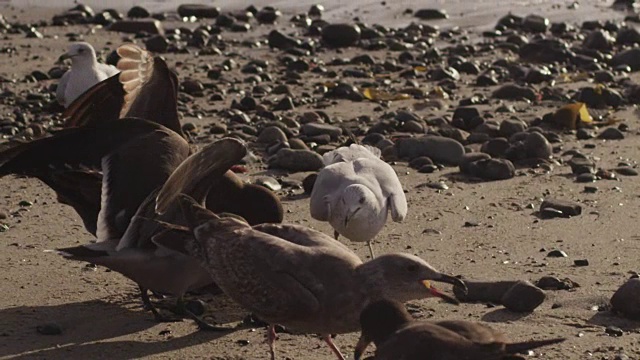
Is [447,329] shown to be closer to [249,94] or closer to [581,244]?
[581,244]

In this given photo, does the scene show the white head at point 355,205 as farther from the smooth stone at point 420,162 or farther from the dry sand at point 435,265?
the smooth stone at point 420,162

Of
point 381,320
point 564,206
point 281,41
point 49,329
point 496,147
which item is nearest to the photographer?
point 381,320

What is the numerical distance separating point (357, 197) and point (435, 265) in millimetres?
603

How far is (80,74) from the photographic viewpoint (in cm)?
1105

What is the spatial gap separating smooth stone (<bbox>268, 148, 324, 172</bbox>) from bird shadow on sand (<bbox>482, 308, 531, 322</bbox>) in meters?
3.41

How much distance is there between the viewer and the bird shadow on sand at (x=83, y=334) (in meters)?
6.17

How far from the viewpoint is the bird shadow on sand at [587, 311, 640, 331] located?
21.2 feet

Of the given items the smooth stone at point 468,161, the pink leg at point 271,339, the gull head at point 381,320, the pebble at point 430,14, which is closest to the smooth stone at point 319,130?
the smooth stone at point 468,161

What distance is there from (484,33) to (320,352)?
11.5m

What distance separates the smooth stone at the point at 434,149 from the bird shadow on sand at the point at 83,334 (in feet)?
12.7

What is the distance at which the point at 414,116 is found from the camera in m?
11.5

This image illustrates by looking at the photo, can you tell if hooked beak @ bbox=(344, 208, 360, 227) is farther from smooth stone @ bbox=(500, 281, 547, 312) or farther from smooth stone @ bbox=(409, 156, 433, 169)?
smooth stone @ bbox=(409, 156, 433, 169)

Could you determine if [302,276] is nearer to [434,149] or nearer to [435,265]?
[435,265]

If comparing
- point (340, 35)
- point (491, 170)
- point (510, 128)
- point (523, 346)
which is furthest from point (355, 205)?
point (340, 35)
